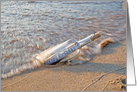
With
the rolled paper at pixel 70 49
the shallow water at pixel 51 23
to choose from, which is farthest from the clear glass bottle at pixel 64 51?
the shallow water at pixel 51 23

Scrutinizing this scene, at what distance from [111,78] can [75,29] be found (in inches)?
38.7

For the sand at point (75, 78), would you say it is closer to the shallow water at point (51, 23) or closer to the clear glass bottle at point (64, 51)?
the clear glass bottle at point (64, 51)

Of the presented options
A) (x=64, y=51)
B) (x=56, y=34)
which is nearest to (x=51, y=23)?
(x=56, y=34)

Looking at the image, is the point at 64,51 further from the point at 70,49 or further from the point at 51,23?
the point at 51,23

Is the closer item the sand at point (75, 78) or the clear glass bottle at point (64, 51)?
the sand at point (75, 78)

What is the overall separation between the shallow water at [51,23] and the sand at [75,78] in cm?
31

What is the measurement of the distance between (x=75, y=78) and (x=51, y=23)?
1.12 meters

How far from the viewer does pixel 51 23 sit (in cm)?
218

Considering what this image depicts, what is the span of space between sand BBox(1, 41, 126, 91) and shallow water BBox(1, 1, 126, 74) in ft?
1.03

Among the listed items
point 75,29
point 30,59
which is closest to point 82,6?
point 75,29

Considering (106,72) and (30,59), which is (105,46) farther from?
(30,59)

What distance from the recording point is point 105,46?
71.3 inches

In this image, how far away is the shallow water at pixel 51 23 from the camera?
1.76m

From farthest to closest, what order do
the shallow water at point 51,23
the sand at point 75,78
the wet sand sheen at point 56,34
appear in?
the shallow water at point 51,23, the wet sand sheen at point 56,34, the sand at point 75,78
